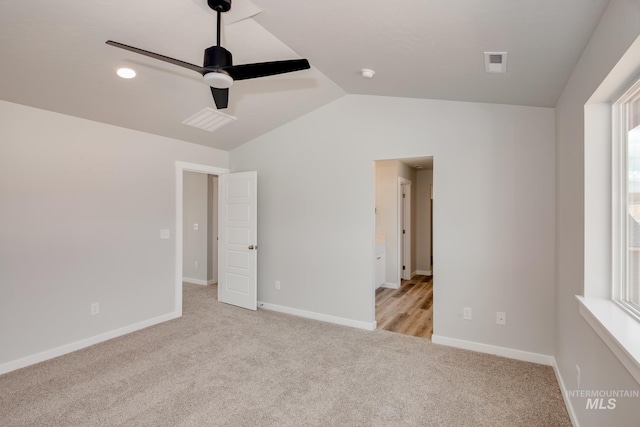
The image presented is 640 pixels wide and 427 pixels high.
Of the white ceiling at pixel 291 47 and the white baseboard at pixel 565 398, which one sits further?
the white baseboard at pixel 565 398

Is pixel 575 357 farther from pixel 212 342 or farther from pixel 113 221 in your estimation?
pixel 113 221

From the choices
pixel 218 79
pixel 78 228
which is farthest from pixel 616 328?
pixel 78 228

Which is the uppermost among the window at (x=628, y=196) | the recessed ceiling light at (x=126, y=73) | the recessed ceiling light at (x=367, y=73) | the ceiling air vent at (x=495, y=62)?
the recessed ceiling light at (x=367, y=73)

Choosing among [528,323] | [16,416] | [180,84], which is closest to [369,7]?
[180,84]

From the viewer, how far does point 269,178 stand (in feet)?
15.0

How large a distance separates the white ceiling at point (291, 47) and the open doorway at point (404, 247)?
162 cm

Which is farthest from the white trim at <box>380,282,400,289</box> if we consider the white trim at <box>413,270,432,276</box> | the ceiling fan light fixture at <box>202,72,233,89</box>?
the ceiling fan light fixture at <box>202,72,233,89</box>

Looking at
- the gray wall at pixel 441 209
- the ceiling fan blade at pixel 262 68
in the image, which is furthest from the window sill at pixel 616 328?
the ceiling fan blade at pixel 262 68

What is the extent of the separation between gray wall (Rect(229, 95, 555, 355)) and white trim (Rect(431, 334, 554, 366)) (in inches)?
2.2

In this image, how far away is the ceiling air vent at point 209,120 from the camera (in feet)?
11.7

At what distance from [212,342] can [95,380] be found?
3.43ft

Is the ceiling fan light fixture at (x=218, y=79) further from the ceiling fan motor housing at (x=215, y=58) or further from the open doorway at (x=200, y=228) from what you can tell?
the open doorway at (x=200, y=228)

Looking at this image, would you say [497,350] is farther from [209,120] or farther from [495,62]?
[209,120]

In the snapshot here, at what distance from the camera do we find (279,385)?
8.45 ft
